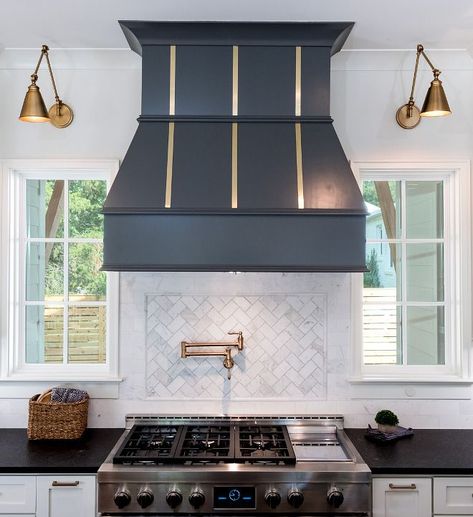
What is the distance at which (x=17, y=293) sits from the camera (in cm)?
281

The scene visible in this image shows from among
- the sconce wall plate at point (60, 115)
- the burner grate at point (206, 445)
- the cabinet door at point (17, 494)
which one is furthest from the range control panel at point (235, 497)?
the sconce wall plate at point (60, 115)

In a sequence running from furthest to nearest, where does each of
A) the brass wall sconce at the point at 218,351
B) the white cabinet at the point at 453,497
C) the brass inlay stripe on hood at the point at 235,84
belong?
the brass wall sconce at the point at 218,351
the brass inlay stripe on hood at the point at 235,84
the white cabinet at the point at 453,497

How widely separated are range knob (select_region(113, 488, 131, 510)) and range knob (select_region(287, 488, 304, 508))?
0.68 m

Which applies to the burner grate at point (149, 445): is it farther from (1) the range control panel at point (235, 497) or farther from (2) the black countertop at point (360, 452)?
(1) the range control panel at point (235, 497)

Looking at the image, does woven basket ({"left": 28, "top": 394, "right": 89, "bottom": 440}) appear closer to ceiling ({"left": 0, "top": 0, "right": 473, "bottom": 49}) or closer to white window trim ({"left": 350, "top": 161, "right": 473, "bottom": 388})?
white window trim ({"left": 350, "top": 161, "right": 473, "bottom": 388})

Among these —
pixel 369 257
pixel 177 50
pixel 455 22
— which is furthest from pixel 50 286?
pixel 455 22

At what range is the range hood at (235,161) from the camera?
89.4 inches

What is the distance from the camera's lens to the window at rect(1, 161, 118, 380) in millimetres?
2830

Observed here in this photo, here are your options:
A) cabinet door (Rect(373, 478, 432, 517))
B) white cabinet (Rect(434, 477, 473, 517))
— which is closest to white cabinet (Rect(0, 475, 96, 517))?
cabinet door (Rect(373, 478, 432, 517))

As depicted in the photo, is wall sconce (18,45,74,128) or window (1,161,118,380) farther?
→ window (1,161,118,380)

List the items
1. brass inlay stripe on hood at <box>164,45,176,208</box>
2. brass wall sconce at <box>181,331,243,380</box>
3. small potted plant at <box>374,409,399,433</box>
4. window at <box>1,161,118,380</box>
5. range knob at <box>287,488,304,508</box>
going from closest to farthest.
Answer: range knob at <box>287,488,304,508</box>, brass inlay stripe on hood at <box>164,45,176,208</box>, small potted plant at <box>374,409,399,433</box>, brass wall sconce at <box>181,331,243,380</box>, window at <box>1,161,118,380</box>

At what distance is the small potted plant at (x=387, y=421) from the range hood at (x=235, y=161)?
0.85m

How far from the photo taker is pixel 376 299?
288 cm

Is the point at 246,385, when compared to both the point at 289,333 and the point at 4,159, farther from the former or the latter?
the point at 4,159
